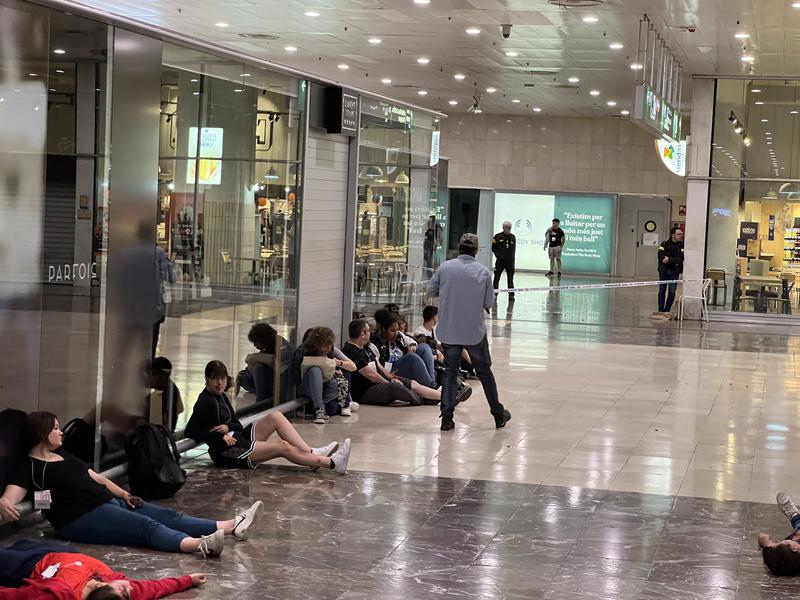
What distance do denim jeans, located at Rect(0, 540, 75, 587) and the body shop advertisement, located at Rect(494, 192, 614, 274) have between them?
112 feet

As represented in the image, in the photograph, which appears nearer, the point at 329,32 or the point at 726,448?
the point at 726,448

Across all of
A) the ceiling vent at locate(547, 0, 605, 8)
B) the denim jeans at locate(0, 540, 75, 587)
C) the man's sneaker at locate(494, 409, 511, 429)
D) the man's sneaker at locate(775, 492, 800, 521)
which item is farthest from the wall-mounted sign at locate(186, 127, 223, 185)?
the ceiling vent at locate(547, 0, 605, 8)

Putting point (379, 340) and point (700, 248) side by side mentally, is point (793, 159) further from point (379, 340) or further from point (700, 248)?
point (379, 340)

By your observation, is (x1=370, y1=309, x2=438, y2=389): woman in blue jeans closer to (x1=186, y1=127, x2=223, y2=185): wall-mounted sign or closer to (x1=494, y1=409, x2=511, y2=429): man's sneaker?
(x1=494, y1=409, x2=511, y2=429): man's sneaker

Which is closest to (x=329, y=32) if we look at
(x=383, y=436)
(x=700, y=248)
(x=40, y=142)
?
(x=700, y=248)

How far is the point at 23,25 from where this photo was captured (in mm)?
6391

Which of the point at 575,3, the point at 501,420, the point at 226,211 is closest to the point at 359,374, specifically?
the point at 501,420

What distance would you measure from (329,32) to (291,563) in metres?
16.2

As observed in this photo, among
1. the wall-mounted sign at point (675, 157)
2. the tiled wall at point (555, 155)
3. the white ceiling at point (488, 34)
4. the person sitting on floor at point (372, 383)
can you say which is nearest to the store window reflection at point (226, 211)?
the person sitting on floor at point (372, 383)

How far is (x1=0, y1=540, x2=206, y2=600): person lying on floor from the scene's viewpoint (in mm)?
5105

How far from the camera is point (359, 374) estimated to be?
11.5m

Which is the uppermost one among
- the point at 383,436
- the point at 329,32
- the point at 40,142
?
the point at 329,32

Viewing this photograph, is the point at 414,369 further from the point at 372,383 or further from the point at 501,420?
the point at 501,420

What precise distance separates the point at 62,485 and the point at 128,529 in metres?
0.42
